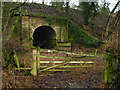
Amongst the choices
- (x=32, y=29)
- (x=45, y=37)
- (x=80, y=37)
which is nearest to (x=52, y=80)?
(x=32, y=29)

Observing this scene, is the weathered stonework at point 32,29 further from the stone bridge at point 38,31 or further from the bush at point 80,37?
the bush at point 80,37

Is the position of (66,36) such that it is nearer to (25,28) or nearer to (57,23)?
(57,23)

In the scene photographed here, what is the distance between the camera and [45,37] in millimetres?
19969

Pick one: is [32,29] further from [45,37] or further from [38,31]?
[38,31]

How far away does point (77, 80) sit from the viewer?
6.67 metres

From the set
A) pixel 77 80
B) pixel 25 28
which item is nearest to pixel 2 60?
pixel 77 80

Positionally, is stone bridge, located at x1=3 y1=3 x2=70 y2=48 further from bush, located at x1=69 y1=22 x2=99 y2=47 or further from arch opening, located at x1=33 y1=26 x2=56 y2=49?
bush, located at x1=69 y1=22 x2=99 y2=47

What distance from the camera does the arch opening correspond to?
59.9 ft

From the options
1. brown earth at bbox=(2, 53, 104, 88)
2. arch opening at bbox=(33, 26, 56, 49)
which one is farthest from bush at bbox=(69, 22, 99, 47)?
brown earth at bbox=(2, 53, 104, 88)

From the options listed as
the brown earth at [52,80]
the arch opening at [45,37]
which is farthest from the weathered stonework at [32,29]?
the brown earth at [52,80]

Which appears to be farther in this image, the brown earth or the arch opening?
the arch opening

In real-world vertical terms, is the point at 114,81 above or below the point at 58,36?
below

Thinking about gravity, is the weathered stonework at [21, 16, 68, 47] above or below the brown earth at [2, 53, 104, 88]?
above

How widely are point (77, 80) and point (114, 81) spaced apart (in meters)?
3.79
